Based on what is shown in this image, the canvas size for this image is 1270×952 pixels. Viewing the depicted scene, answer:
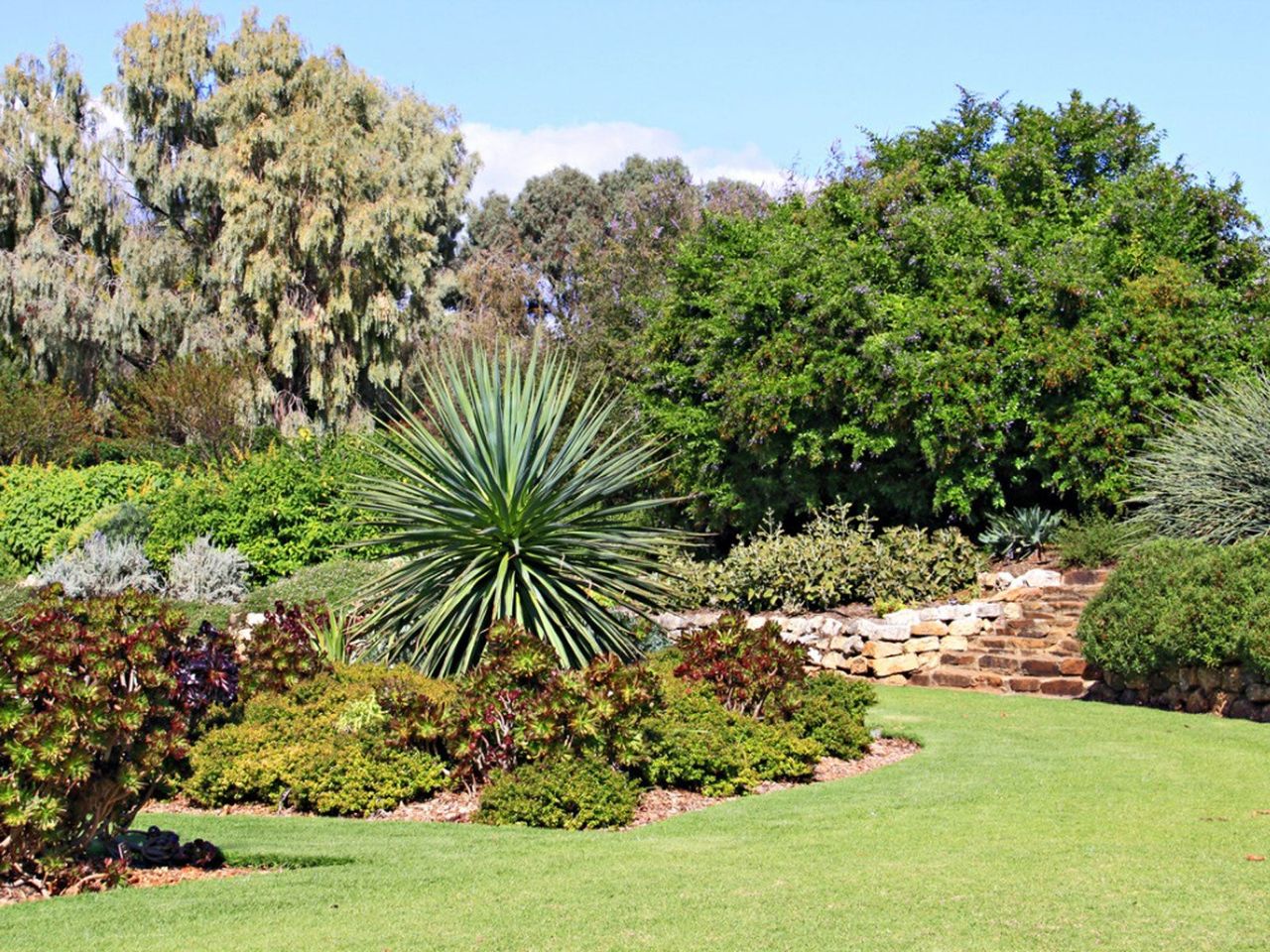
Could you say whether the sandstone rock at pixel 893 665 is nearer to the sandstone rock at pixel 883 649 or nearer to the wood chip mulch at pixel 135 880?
the sandstone rock at pixel 883 649

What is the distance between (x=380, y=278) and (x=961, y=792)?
24.7 m

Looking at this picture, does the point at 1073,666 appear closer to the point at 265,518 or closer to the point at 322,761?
the point at 322,761

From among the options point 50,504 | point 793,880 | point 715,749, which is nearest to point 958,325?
point 715,749

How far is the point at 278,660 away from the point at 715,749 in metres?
3.13

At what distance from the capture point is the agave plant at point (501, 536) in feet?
32.6

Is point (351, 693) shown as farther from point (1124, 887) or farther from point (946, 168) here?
point (946, 168)

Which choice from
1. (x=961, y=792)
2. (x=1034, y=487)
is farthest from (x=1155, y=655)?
(x=1034, y=487)

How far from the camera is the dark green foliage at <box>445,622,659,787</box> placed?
308 inches

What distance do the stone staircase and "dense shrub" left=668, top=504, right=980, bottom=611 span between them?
0.90m

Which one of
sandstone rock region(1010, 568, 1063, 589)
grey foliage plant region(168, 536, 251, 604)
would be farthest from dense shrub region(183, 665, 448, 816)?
grey foliage plant region(168, 536, 251, 604)

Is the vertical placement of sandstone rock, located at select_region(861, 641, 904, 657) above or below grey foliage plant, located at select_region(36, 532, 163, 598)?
above

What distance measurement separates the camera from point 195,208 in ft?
103

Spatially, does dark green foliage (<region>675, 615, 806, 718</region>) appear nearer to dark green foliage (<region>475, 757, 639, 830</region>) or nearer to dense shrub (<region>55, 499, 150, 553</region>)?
dark green foliage (<region>475, 757, 639, 830</region>)

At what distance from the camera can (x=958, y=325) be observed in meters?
15.8
